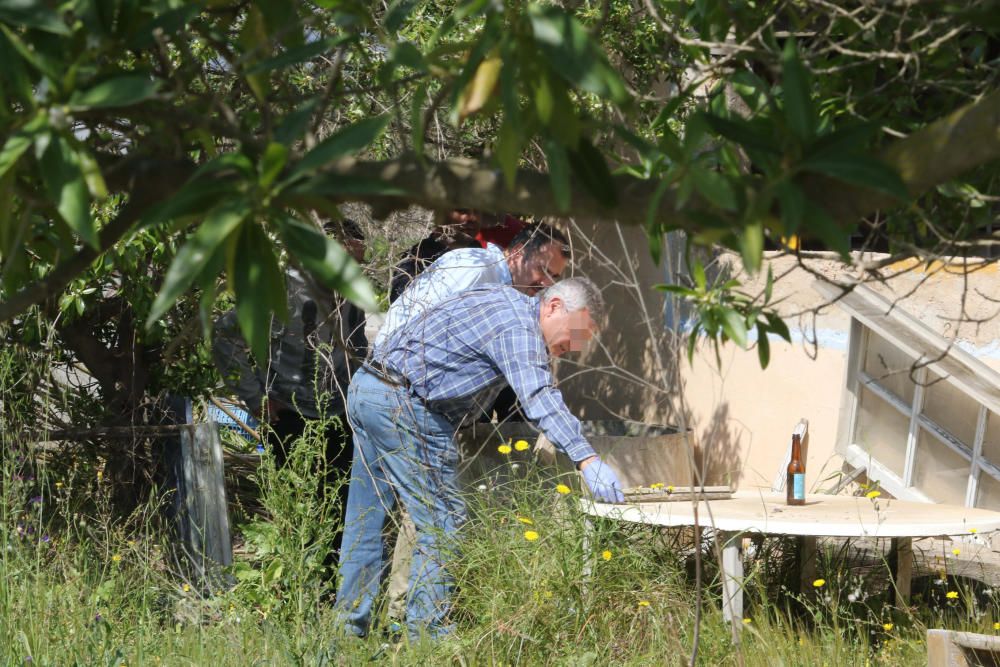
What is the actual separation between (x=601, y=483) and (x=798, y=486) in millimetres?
639

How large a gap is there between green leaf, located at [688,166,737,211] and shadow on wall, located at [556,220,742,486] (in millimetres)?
4001

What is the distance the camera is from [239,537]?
5617 millimetres

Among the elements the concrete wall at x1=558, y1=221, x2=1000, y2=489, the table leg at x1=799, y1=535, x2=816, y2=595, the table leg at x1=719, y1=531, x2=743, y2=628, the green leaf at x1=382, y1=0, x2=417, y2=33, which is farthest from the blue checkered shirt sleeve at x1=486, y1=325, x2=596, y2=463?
the green leaf at x1=382, y1=0, x2=417, y2=33

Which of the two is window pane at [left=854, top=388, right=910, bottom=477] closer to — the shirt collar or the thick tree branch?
the shirt collar

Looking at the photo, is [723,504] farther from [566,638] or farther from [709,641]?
[566,638]

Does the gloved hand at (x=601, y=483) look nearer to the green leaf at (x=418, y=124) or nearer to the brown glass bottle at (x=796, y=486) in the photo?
the brown glass bottle at (x=796, y=486)

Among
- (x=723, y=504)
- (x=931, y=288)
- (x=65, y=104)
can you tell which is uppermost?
(x=65, y=104)

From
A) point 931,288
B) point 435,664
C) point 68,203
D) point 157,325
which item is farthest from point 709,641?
point 68,203

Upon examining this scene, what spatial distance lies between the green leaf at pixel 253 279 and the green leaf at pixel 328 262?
0.03m

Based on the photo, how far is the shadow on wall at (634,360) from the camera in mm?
5262

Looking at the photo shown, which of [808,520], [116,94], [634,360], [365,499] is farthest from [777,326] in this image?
[634,360]

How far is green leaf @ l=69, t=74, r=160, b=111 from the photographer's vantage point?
3.62 ft

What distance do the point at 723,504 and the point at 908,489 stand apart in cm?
104

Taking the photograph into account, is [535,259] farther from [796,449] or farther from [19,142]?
[19,142]
